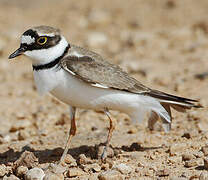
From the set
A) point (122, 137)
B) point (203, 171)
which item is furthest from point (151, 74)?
point (203, 171)

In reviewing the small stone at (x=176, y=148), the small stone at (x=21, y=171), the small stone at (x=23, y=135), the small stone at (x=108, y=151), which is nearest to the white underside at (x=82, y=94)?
the small stone at (x=108, y=151)

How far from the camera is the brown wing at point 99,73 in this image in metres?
4.68

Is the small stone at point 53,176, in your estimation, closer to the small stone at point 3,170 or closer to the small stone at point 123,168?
the small stone at point 123,168

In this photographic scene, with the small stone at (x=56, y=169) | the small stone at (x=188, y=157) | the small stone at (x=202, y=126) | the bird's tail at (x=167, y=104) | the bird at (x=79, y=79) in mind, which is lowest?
the small stone at (x=56, y=169)

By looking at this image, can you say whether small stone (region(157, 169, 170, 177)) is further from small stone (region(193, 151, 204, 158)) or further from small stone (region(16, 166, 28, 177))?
small stone (region(16, 166, 28, 177))

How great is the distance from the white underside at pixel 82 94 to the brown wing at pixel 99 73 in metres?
0.06

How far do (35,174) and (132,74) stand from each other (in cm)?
431

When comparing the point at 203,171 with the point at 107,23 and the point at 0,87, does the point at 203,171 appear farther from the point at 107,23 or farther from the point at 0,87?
the point at 107,23

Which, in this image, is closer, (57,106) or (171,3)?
(57,106)

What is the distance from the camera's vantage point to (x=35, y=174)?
14.3 ft

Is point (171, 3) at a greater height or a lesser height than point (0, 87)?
greater

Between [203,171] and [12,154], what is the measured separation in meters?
2.39

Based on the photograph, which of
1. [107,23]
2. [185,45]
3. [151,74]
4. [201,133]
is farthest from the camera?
[107,23]

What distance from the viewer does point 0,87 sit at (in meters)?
8.38
